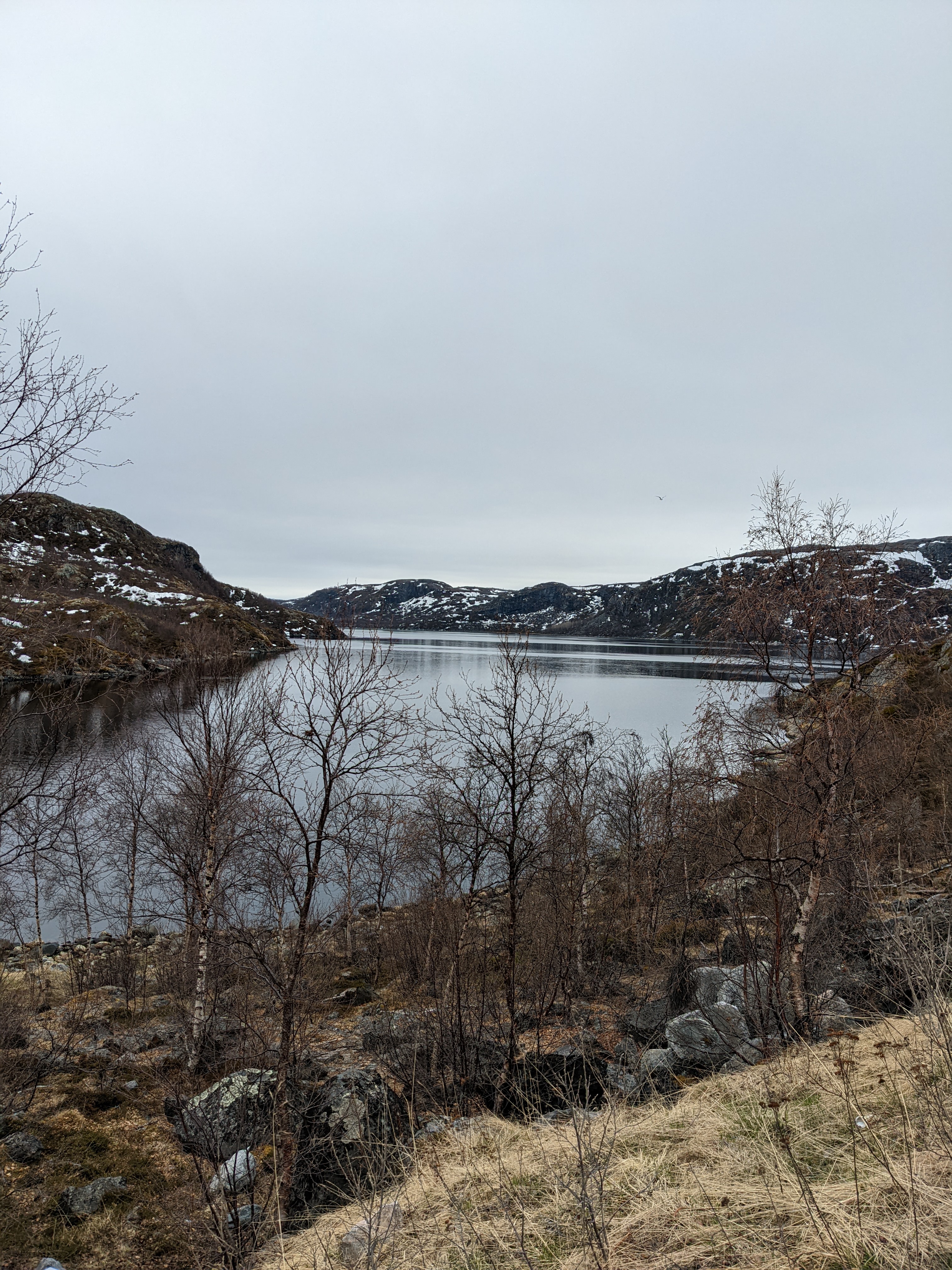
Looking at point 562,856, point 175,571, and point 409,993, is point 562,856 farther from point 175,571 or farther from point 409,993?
point 175,571

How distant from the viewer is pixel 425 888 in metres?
22.9

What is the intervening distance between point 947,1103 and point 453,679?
249 feet

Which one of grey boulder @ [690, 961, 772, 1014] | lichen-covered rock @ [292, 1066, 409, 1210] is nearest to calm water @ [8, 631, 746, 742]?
grey boulder @ [690, 961, 772, 1014]

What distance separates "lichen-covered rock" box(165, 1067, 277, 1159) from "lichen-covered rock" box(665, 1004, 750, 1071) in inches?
255

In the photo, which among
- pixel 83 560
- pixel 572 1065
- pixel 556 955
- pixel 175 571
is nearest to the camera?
pixel 572 1065

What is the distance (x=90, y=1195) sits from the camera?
899 cm

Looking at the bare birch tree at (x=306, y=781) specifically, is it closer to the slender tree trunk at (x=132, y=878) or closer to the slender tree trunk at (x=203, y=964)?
the slender tree trunk at (x=203, y=964)

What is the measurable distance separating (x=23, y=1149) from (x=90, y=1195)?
1903 mm

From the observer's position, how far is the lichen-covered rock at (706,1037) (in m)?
9.98

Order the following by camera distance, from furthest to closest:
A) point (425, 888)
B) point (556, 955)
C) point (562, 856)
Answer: point (425, 888) → point (562, 856) → point (556, 955)

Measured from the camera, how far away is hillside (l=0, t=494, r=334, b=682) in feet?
25.7

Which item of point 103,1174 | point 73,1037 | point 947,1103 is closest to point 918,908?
point 947,1103

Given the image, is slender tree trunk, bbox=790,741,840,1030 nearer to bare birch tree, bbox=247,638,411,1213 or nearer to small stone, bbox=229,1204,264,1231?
bare birch tree, bbox=247,638,411,1213

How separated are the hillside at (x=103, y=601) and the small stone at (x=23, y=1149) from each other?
7.36 m
